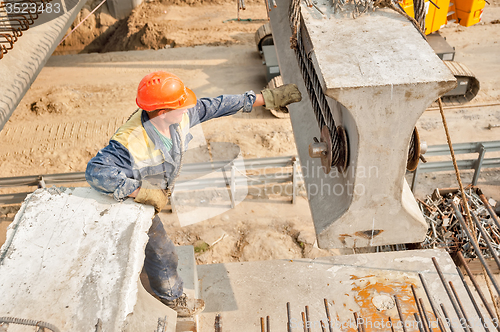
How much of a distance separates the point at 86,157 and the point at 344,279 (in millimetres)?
5951

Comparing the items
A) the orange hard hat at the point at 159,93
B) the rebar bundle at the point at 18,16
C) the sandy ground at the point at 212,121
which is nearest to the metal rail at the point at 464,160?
the sandy ground at the point at 212,121

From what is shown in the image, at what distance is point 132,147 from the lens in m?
3.00

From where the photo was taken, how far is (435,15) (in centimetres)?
837

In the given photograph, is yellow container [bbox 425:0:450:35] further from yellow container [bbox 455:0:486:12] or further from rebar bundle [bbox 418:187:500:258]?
rebar bundle [bbox 418:187:500:258]

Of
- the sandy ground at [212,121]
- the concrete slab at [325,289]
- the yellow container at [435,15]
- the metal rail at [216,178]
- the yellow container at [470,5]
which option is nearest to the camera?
the concrete slab at [325,289]

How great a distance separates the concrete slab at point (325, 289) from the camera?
3885 millimetres

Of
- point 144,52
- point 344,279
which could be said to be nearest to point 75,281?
point 344,279

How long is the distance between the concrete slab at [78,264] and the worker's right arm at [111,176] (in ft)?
0.30

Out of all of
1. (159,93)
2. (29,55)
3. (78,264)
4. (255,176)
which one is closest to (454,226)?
(255,176)

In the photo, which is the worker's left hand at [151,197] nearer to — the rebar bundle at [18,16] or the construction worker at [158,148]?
the construction worker at [158,148]

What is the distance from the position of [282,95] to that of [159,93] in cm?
104

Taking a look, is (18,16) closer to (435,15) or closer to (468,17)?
(435,15)

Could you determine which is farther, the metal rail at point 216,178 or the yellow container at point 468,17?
the yellow container at point 468,17

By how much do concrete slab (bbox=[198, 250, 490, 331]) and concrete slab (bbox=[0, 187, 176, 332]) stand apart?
4.93 ft
